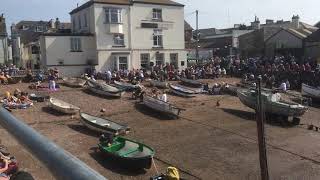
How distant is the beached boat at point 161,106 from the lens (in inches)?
1342

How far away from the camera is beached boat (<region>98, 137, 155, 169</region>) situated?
2223 cm

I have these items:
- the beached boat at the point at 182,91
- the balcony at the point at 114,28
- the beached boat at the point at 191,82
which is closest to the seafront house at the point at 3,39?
the balcony at the point at 114,28

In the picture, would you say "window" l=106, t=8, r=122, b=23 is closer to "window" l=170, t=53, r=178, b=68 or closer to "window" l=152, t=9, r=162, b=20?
"window" l=152, t=9, r=162, b=20

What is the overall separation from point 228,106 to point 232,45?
39.0 m

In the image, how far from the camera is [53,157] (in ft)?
7.06

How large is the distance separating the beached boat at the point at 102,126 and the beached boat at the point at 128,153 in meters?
2.78

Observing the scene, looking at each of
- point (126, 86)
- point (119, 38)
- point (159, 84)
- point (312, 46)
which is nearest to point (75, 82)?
point (126, 86)

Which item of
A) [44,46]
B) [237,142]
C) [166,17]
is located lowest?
[237,142]

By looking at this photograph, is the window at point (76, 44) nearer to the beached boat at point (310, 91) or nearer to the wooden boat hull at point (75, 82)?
the wooden boat hull at point (75, 82)

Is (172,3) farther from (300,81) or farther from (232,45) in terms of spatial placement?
(232,45)

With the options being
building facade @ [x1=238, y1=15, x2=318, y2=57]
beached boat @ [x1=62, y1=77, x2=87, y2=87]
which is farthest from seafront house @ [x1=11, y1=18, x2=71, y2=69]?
building facade @ [x1=238, y1=15, x2=318, y2=57]

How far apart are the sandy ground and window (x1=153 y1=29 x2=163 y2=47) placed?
45.5 ft

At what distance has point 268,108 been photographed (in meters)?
36.0

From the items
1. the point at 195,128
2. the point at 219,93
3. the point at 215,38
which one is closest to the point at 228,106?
the point at 219,93
